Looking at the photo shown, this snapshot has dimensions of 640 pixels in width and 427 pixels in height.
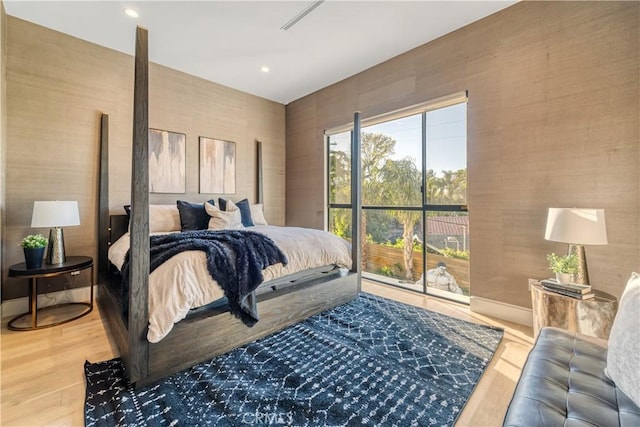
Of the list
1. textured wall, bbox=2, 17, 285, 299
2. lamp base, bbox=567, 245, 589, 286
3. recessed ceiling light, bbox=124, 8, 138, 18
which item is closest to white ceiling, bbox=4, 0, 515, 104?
recessed ceiling light, bbox=124, 8, 138, 18

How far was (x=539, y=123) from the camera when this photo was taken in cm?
238

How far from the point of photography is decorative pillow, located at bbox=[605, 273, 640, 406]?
2.83 ft

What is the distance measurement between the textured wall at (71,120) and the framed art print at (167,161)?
8 cm

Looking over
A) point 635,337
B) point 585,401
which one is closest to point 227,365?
point 585,401

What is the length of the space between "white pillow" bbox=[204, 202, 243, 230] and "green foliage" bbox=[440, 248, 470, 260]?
7.79 ft

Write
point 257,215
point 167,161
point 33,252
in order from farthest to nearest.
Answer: point 257,215
point 167,161
point 33,252

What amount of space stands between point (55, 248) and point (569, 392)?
373 centimetres

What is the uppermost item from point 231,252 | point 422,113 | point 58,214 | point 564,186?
point 422,113

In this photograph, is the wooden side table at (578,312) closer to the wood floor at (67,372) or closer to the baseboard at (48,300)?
the wood floor at (67,372)

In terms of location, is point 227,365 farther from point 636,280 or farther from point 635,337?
point 636,280

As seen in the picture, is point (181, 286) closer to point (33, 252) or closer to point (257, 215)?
point (33, 252)

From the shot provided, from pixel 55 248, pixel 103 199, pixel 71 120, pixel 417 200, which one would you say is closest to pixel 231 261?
pixel 55 248

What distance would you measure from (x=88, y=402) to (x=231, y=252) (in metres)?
1.07

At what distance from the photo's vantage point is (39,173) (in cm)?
271
